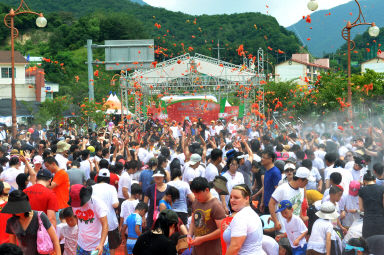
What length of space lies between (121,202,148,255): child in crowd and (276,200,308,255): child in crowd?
186cm

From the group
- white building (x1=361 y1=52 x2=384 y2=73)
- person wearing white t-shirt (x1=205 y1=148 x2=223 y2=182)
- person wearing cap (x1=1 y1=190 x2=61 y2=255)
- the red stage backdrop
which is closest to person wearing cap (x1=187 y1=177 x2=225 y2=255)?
person wearing cap (x1=1 y1=190 x2=61 y2=255)

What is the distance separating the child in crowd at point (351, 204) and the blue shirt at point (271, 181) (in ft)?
3.44

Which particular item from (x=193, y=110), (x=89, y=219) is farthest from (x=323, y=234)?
(x=193, y=110)

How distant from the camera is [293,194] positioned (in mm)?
6922

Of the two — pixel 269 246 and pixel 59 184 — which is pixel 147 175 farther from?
pixel 269 246

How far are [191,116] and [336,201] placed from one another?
22984 mm

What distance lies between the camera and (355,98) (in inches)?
957

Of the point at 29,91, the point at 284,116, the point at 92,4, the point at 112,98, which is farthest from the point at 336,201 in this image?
the point at 92,4

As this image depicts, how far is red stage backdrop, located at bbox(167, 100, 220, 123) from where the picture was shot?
2955 cm

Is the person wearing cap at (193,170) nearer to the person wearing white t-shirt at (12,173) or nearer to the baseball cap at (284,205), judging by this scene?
the baseball cap at (284,205)

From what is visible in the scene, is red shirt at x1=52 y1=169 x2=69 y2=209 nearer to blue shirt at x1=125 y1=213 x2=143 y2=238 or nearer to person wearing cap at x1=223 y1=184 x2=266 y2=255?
blue shirt at x1=125 y1=213 x2=143 y2=238

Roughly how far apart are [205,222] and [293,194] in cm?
186

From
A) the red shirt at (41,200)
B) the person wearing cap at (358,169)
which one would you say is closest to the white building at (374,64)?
the person wearing cap at (358,169)

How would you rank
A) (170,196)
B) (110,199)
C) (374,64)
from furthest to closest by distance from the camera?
(374,64) < (110,199) < (170,196)
